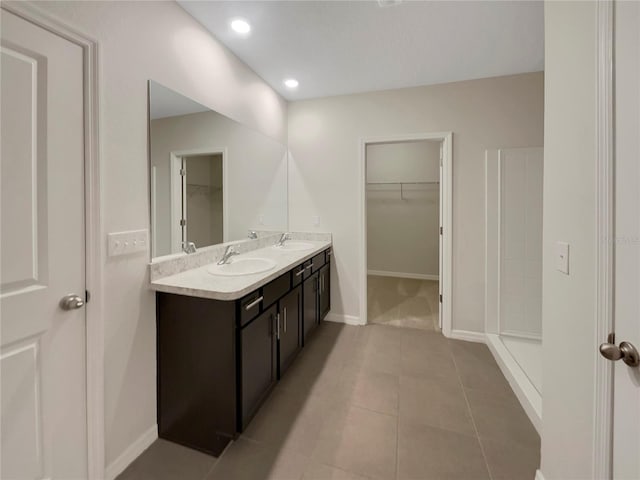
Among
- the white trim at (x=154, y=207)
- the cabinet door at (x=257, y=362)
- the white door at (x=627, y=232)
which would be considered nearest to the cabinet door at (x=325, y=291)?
the cabinet door at (x=257, y=362)

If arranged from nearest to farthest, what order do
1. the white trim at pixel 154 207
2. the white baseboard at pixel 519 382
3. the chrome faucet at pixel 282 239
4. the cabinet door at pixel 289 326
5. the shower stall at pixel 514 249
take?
1. the white trim at pixel 154 207
2. the white baseboard at pixel 519 382
3. the cabinet door at pixel 289 326
4. the shower stall at pixel 514 249
5. the chrome faucet at pixel 282 239

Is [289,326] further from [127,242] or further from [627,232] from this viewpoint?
[627,232]

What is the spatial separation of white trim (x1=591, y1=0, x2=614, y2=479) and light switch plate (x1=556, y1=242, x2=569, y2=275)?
0.19 m

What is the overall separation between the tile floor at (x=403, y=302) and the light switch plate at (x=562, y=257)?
6.86 feet

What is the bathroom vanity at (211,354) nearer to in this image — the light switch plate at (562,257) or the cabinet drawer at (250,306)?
the cabinet drawer at (250,306)

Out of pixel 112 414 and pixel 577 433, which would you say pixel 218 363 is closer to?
pixel 112 414

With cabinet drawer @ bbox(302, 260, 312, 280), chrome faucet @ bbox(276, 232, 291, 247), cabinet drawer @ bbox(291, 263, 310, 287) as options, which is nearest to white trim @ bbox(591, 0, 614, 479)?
cabinet drawer @ bbox(291, 263, 310, 287)

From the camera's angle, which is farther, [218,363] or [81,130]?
[218,363]

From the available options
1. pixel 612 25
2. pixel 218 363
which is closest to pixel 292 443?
pixel 218 363

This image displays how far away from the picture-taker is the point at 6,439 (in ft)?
3.20

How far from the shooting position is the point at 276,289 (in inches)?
71.1

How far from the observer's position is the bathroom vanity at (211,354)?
4.59ft

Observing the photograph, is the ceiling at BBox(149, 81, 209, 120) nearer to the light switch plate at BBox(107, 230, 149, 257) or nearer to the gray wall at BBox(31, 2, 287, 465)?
the gray wall at BBox(31, 2, 287, 465)

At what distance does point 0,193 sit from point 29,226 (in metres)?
0.14
